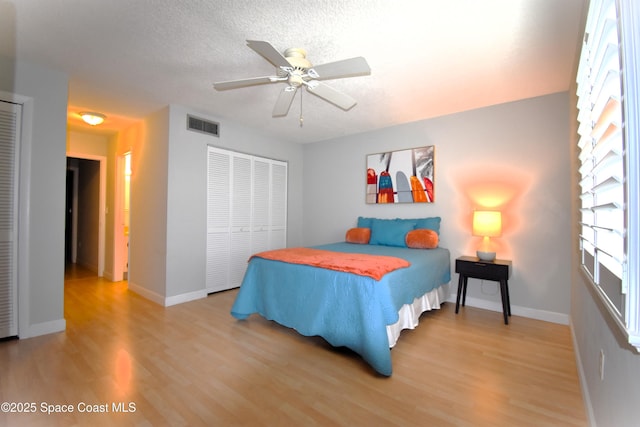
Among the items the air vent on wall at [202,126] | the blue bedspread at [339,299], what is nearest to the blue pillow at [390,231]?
the blue bedspread at [339,299]

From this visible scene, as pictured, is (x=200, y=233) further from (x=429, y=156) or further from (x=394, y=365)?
(x=429, y=156)

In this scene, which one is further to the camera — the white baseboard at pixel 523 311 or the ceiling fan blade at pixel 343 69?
the white baseboard at pixel 523 311

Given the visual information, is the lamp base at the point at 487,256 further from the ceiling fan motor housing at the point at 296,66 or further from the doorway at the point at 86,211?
the doorway at the point at 86,211

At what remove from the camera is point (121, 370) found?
1956 millimetres

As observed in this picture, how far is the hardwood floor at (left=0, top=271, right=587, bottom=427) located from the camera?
5.03ft

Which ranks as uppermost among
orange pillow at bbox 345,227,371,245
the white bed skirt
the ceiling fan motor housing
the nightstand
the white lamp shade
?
the white lamp shade

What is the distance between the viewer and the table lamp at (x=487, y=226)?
2.98 metres

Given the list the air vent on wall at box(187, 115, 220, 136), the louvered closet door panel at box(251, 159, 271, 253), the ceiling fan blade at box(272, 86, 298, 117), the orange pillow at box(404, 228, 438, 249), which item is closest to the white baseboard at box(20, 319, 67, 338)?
the louvered closet door panel at box(251, 159, 271, 253)

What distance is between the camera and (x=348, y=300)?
213 centimetres

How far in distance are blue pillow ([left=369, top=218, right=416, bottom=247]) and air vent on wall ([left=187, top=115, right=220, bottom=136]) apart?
2631 mm

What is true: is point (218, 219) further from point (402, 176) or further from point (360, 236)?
point (402, 176)

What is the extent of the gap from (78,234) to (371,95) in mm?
6613

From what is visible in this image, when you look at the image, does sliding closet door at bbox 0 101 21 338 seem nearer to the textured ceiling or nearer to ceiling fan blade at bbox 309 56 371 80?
the textured ceiling

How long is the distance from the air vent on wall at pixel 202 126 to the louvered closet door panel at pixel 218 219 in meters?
0.25
